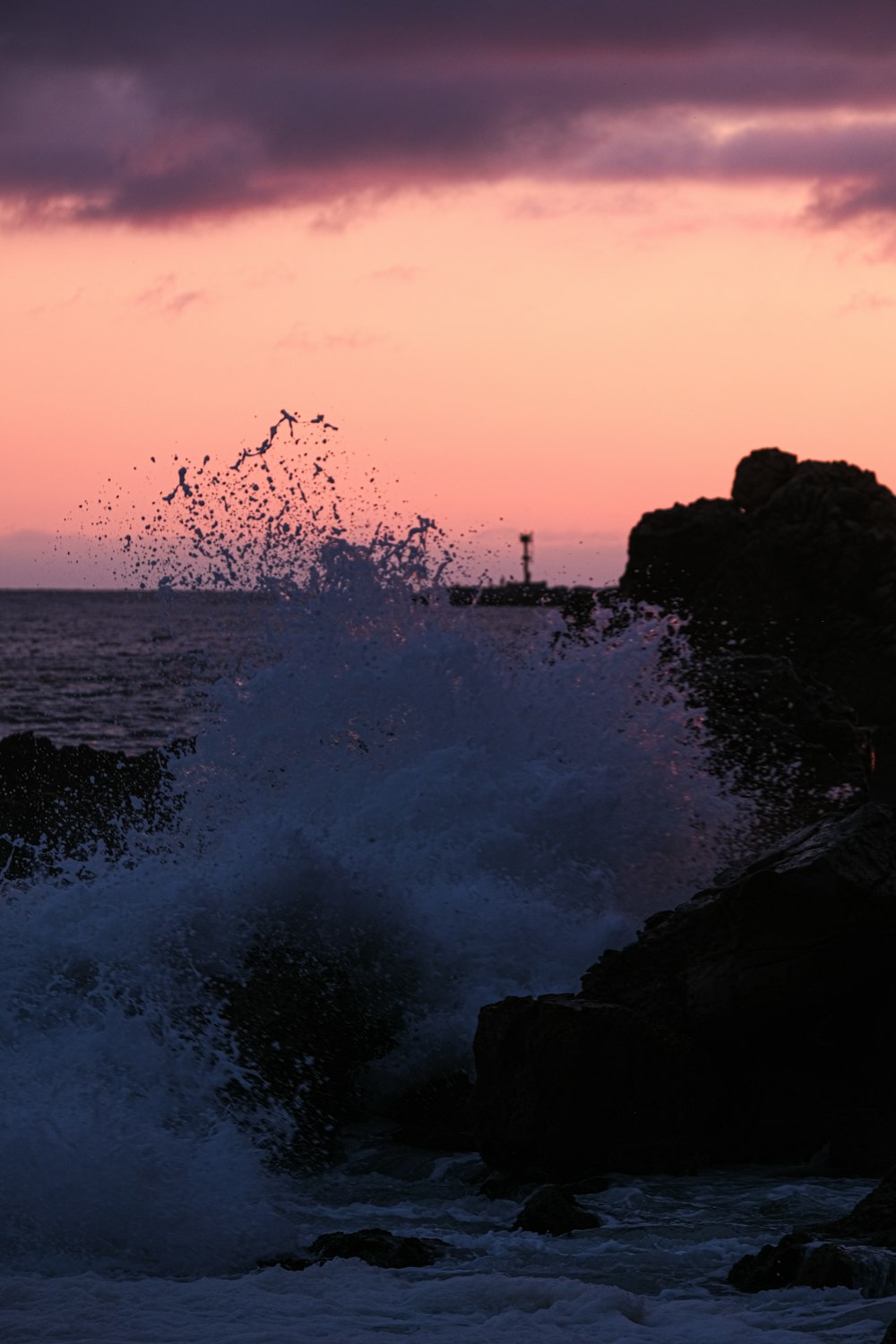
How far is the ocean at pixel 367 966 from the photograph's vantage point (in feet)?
19.5

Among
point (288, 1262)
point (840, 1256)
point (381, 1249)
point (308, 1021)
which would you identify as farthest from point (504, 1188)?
point (308, 1021)

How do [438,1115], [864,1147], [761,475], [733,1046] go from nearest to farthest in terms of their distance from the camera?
[864,1147]
[733,1046]
[438,1115]
[761,475]

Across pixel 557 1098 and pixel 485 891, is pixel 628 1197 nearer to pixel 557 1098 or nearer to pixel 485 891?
pixel 557 1098

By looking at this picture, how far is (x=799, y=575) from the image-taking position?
34531mm

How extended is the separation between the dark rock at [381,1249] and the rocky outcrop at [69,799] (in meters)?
7.16

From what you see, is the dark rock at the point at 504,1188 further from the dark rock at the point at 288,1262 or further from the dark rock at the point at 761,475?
the dark rock at the point at 761,475

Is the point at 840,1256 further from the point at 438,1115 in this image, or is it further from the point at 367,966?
the point at 367,966

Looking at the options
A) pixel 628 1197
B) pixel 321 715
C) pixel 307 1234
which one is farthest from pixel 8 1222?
pixel 321 715

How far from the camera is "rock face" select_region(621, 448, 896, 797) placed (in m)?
30.6

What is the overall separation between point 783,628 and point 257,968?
78.8 ft

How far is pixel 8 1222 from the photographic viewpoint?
6918 mm

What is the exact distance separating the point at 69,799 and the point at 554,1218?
43.8 feet

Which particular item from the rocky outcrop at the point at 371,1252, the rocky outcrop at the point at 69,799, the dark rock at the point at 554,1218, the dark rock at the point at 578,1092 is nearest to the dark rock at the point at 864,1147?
the dark rock at the point at 578,1092

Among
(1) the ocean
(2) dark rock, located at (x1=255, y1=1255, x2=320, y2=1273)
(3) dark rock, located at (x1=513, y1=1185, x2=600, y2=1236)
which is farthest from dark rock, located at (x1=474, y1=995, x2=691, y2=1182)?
(2) dark rock, located at (x1=255, y1=1255, x2=320, y2=1273)
